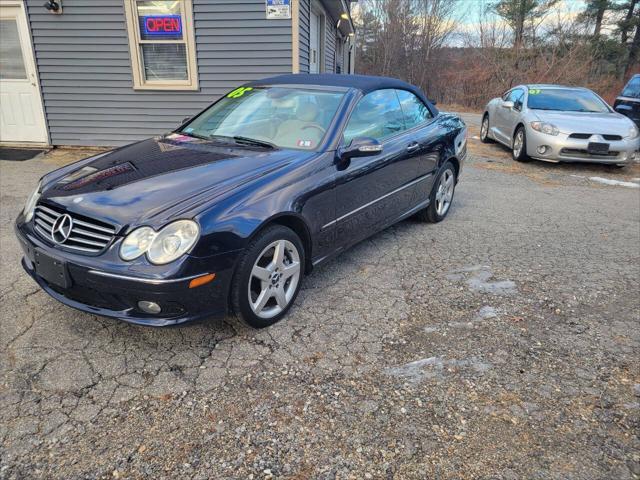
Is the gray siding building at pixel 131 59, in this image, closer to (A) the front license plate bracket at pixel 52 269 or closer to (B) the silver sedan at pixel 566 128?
(B) the silver sedan at pixel 566 128

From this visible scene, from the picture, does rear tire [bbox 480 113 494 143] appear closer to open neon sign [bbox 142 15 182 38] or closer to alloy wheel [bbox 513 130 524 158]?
alloy wheel [bbox 513 130 524 158]

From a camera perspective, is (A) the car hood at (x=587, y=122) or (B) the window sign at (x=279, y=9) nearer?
(B) the window sign at (x=279, y=9)

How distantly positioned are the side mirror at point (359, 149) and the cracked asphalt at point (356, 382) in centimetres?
100

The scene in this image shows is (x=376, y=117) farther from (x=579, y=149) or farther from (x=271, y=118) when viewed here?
(x=579, y=149)

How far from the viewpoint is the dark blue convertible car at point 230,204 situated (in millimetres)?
2422

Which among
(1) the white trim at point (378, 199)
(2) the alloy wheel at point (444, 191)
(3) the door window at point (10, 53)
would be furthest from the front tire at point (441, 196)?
(3) the door window at point (10, 53)

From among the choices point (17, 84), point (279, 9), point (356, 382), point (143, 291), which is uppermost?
point (279, 9)

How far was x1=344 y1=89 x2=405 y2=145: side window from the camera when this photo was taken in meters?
3.61

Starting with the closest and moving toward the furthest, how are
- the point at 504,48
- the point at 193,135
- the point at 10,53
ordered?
the point at 193,135 → the point at 10,53 → the point at 504,48

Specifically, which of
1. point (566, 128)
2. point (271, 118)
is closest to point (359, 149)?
point (271, 118)

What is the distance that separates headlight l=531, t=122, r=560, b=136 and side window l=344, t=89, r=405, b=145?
483cm

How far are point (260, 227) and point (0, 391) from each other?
1541 mm

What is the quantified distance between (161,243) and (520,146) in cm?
792

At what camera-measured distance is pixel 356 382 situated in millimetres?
2496
